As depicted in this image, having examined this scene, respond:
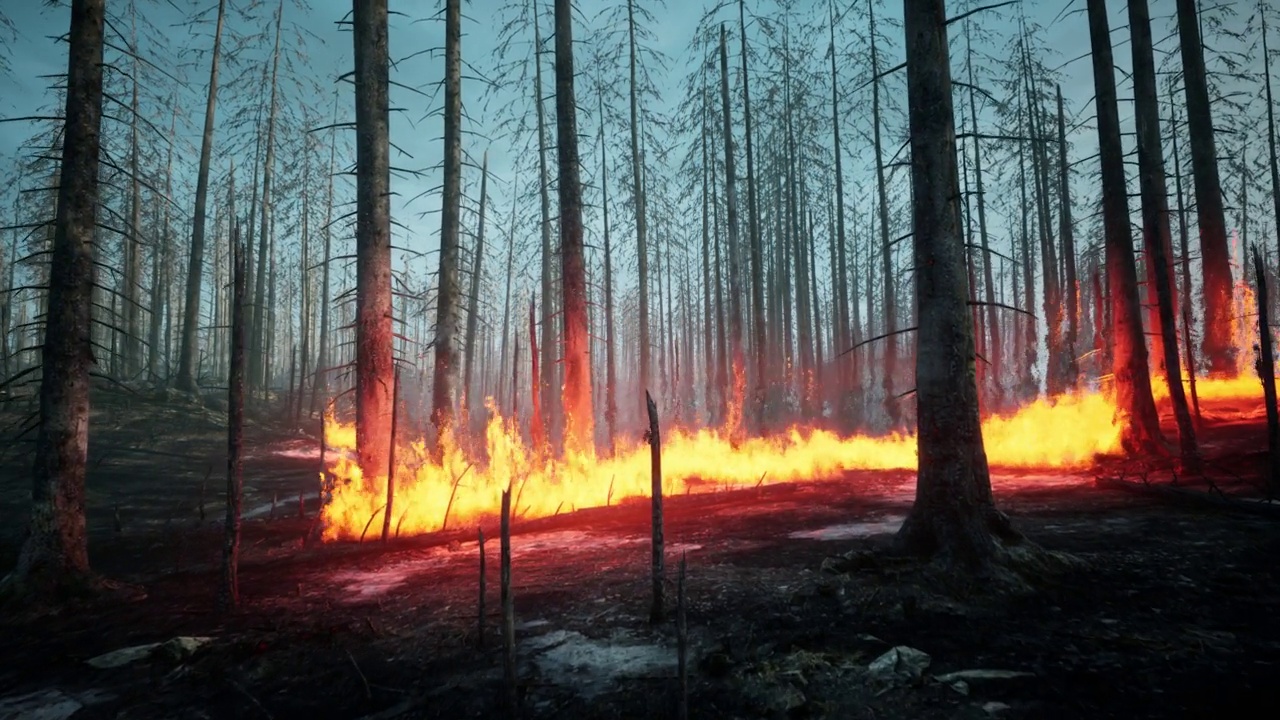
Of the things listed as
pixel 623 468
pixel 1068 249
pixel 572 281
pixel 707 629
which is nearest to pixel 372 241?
pixel 572 281

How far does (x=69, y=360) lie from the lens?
20.7ft

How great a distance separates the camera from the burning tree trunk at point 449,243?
14000 millimetres

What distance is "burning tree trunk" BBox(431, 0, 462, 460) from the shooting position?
1400 cm

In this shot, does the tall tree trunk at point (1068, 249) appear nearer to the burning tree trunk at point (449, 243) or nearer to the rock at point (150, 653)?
the burning tree trunk at point (449, 243)

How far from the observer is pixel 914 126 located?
236 inches

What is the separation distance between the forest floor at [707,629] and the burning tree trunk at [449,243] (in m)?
5.36

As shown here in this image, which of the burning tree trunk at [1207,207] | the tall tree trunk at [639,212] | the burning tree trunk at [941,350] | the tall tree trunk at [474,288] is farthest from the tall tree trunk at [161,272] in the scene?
the burning tree trunk at [1207,207]

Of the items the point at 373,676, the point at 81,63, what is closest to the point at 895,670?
the point at 373,676

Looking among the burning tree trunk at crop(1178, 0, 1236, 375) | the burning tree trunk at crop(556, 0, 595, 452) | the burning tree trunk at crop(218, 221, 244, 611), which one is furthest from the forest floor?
the burning tree trunk at crop(1178, 0, 1236, 375)

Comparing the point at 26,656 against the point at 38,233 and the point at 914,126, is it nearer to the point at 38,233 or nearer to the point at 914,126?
the point at 914,126

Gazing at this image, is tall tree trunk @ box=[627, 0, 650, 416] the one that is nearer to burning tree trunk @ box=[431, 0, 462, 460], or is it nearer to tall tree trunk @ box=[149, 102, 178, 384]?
burning tree trunk @ box=[431, 0, 462, 460]

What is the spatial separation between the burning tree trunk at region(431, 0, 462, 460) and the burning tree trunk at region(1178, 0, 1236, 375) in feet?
70.8

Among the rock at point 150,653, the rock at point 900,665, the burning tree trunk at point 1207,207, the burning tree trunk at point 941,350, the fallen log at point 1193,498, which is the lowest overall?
the rock at point 150,653

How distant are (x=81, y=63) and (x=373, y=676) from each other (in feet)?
25.6
